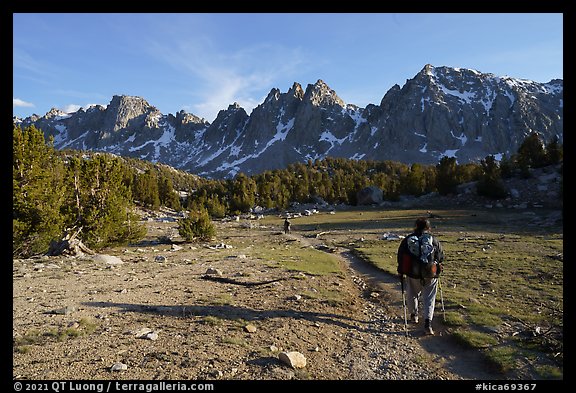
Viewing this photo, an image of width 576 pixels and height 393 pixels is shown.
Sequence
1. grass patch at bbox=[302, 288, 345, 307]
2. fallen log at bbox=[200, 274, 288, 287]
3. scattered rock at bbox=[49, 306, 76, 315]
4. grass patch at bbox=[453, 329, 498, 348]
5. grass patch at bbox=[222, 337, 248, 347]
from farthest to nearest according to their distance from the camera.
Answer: fallen log at bbox=[200, 274, 288, 287]
grass patch at bbox=[302, 288, 345, 307]
scattered rock at bbox=[49, 306, 76, 315]
grass patch at bbox=[453, 329, 498, 348]
grass patch at bbox=[222, 337, 248, 347]

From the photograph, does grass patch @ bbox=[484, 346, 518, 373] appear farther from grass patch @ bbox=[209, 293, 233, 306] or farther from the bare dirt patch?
grass patch @ bbox=[209, 293, 233, 306]

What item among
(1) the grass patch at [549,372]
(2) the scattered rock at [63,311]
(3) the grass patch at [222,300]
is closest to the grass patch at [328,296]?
(3) the grass patch at [222,300]

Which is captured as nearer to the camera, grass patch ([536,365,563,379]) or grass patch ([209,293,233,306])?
grass patch ([536,365,563,379])

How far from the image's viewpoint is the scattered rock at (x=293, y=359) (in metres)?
6.34

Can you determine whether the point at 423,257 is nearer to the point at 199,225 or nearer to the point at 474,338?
the point at 474,338

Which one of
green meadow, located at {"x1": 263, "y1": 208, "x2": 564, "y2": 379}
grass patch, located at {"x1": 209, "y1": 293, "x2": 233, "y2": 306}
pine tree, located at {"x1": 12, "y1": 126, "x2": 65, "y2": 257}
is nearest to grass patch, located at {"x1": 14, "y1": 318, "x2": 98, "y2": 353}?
grass patch, located at {"x1": 209, "y1": 293, "x2": 233, "y2": 306}

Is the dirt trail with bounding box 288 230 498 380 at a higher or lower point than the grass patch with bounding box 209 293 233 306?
lower

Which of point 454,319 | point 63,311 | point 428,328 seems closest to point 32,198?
point 63,311

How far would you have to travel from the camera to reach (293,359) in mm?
6379

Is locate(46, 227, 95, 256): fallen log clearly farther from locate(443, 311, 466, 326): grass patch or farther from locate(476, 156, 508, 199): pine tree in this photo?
locate(476, 156, 508, 199): pine tree

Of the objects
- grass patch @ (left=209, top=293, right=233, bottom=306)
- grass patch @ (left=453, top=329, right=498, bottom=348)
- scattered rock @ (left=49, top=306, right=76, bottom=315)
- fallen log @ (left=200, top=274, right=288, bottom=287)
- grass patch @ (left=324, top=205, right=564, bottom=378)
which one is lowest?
grass patch @ (left=324, top=205, right=564, bottom=378)

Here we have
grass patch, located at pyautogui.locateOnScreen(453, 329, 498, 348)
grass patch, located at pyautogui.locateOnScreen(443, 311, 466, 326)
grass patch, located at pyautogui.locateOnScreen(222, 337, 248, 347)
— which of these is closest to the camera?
grass patch, located at pyautogui.locateOnScreen(222, 337, 248, 347)

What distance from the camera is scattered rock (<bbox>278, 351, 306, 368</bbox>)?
634cm

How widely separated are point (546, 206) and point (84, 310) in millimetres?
70390
